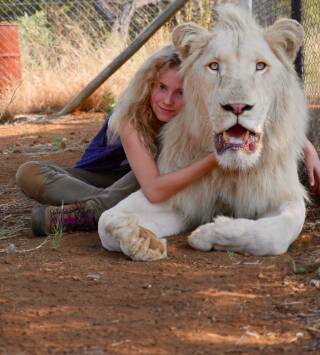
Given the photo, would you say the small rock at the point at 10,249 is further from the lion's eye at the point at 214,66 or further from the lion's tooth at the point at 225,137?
the lion's eye at the point at 214,66

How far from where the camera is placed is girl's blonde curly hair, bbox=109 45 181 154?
4.39 meters

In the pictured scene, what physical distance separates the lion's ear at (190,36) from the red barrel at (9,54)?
7676 mm

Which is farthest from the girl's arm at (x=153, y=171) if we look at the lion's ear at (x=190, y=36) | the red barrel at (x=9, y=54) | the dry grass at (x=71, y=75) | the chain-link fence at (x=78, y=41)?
the red barrel at (x=9, y=54)

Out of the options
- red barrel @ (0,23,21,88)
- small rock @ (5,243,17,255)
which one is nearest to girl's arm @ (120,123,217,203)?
small rock @ (5,243,17,255)

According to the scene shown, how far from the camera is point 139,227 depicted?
392 cm

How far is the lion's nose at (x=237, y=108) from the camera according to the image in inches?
145

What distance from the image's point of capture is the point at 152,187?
13.9 feet

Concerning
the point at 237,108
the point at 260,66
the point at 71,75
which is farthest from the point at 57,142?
the point at 237,108

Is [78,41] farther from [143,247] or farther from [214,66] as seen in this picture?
[143,247]

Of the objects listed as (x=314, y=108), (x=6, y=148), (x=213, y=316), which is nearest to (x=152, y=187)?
(x=213, y=316)

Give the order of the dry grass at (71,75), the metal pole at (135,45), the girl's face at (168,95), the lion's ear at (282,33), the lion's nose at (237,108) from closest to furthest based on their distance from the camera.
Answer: the lion's nose at (237,108), the lion's ear at (282,33), the girl's face at (168,95), the metal pole at (135,45), the dry grass at (71,75)

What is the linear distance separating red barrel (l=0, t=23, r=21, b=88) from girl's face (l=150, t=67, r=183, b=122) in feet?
24.3

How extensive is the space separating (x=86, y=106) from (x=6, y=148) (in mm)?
2876

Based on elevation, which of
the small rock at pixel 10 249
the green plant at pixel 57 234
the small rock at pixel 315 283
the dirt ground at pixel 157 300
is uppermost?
the small rock at pixel 315 283
